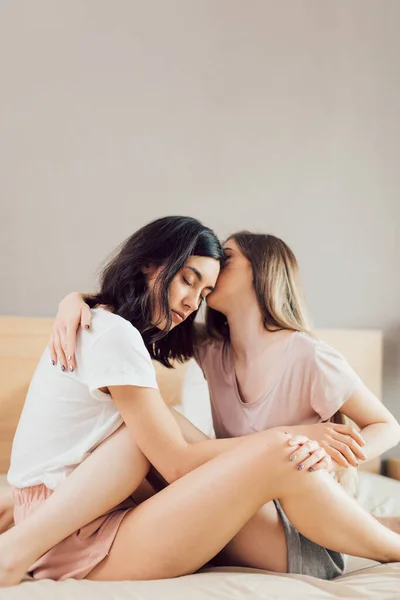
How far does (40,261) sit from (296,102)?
120cm

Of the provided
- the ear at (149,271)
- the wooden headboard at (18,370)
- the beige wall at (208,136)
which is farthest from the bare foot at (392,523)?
the beige wall at (208,136)

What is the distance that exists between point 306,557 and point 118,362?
0.49 metres

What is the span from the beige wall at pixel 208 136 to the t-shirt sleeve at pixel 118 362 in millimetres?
995

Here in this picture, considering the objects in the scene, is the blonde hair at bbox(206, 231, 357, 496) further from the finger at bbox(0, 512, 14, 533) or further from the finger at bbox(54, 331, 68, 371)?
the finger at bbox(0, 512, 14, 533)

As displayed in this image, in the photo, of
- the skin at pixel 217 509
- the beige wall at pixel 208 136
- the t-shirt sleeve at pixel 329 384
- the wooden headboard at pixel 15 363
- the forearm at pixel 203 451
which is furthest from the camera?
the beige wall at pixel 208 136

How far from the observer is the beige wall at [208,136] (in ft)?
6.79

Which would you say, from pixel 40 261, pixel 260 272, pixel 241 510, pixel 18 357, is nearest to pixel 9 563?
pixel 241 510

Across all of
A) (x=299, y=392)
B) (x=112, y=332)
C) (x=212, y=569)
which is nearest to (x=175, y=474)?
(x=212, y=569)

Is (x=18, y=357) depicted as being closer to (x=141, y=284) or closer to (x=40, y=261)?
(x=40, y=261)

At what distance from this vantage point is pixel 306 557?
113 centimetres

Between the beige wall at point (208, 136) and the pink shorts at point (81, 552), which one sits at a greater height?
the beige wall at point (208, 136)

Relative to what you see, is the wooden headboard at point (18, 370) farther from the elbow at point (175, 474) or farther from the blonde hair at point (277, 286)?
the elbow at point (175, 474)

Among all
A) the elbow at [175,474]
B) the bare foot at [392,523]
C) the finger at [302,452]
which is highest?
the finger at [302,452]

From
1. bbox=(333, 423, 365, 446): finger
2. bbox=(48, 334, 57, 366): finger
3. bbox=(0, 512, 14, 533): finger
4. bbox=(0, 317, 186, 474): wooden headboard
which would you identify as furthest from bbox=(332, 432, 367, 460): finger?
bbox=(0, 317, 186, 474): wooden headboard
